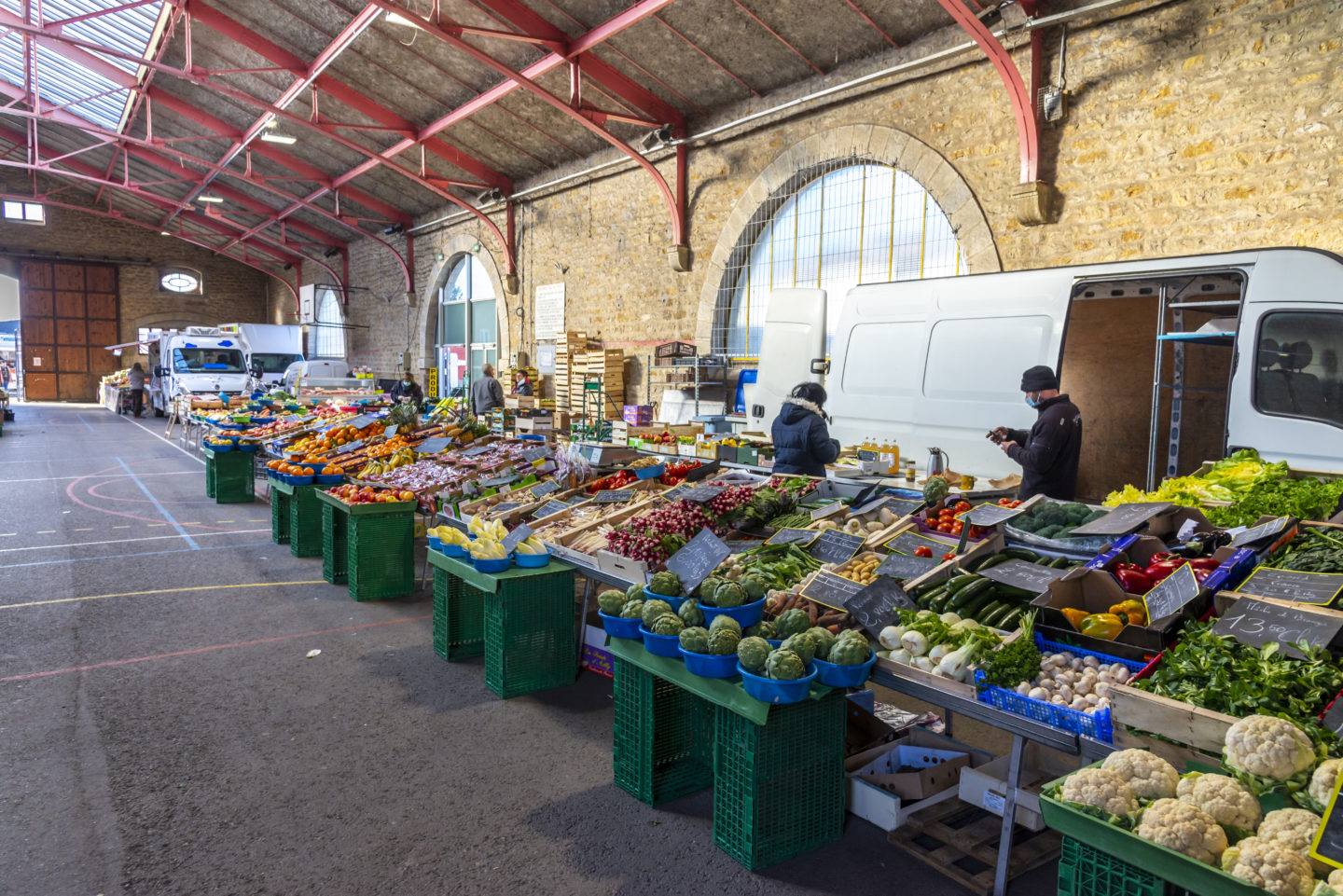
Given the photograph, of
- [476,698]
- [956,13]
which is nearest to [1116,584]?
[476,698]

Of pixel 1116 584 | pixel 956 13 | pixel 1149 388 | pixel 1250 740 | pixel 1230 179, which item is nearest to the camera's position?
pixel 1250 740

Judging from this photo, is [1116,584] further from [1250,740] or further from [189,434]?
[189,434]

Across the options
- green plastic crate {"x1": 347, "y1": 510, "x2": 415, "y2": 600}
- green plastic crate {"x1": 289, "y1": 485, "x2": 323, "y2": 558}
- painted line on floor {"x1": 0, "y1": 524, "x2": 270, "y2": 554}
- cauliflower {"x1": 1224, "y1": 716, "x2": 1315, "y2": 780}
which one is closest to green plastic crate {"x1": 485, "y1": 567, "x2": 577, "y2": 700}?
green plastic crate {"x1": 347, "y1": 510, "x2": 415, "y2": 600}

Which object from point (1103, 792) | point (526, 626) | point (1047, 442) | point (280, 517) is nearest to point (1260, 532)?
point (1103, 792)

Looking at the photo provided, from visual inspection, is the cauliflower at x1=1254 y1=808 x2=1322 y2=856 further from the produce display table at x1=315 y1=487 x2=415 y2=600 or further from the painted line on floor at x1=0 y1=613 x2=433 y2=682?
the produce display table at x1=315 y1=487 x2=415 y2=600

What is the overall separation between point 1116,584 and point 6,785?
415 cm

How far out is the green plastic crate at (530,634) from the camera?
4.05 m

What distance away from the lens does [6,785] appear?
3139mm

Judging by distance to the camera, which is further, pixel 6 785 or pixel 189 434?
pixel 189 434

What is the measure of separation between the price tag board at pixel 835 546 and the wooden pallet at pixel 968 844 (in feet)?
3.37

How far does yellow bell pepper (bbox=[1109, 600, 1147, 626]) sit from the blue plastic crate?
148 millimetres

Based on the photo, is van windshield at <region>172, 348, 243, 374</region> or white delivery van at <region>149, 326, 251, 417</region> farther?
van windshield at <region>172, 348, 243, 374</region>

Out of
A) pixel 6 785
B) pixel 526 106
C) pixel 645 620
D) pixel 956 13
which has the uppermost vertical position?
pixel 526 106

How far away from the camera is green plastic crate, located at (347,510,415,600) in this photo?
18.6 feet
